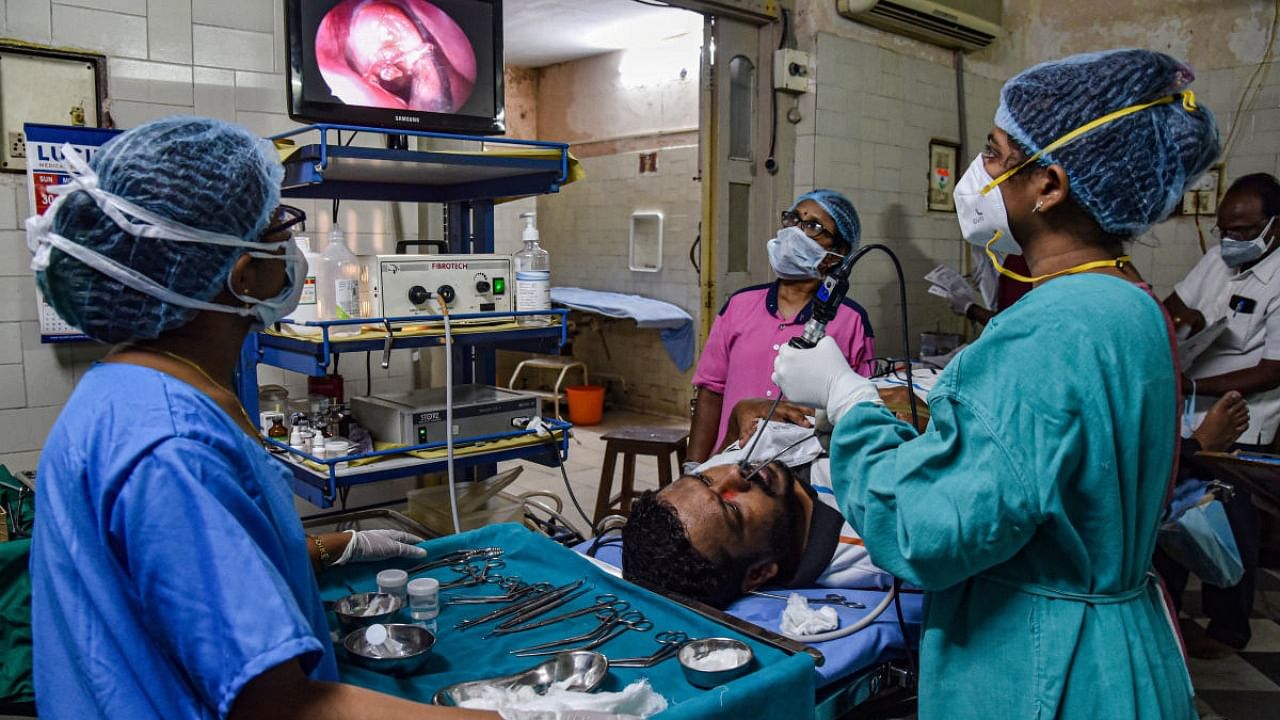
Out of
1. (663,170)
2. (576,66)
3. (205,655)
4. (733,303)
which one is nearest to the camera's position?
(205,655)

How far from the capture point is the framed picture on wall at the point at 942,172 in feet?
18.5

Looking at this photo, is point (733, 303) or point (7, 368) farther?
point (733, 303)

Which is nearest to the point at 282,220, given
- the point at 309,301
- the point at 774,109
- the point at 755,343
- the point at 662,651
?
the point at 662,651

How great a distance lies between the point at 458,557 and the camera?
2.17 meters

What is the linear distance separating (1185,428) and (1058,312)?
2.75m

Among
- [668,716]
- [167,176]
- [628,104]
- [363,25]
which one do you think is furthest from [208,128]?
[628,104]

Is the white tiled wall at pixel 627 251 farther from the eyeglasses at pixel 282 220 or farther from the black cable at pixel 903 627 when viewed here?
the eyeglasses at pixel 282 220

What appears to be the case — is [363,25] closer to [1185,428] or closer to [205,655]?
[205,655]

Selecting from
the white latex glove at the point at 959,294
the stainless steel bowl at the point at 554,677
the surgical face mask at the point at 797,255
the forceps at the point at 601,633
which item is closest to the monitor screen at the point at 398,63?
the surgical face mask at the point at 797,255

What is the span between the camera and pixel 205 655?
97cm

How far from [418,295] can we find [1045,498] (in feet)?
6.60

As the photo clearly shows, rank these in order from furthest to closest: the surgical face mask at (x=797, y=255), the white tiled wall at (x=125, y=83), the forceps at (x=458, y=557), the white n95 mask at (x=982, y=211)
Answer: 1. the surgical face mask at (x=797, y=255)
2. the white tiled wall at (x=125, y=83)
3. the forceps at (x=458, y=557)
4. the white n95 mask at (x=982, y=211)

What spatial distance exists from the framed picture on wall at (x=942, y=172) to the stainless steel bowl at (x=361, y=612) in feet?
15.6

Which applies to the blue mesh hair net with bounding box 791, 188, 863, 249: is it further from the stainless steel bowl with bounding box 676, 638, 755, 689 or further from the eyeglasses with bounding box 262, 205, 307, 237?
the eyeglasses with bounding box 262, 205, 307, 237
